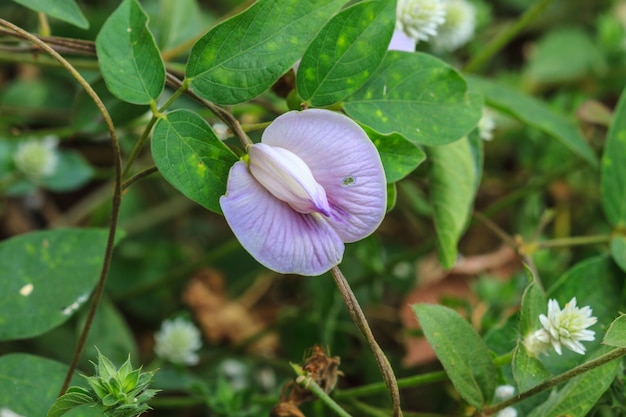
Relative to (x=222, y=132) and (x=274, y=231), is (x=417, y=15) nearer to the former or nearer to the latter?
(x=222, y=132)

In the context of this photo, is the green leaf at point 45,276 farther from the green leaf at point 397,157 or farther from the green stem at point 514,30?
the green stem at point 514,30

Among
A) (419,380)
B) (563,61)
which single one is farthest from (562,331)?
(563,61)

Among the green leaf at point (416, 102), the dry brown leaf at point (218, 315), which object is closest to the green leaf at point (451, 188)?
the green leaf at point (416, 102)

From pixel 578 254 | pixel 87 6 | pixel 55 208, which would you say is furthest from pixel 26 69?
pixel 578 254

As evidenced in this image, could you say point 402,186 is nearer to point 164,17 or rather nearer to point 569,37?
point 164,17

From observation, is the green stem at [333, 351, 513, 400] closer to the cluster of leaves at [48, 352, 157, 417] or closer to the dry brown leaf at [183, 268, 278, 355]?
the cluster of leaves at [48, 352, 157, 417]

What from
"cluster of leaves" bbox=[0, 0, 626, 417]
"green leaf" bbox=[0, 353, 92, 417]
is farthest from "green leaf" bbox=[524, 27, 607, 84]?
"green leaf" bbox=[0, 353, 92, 417]
